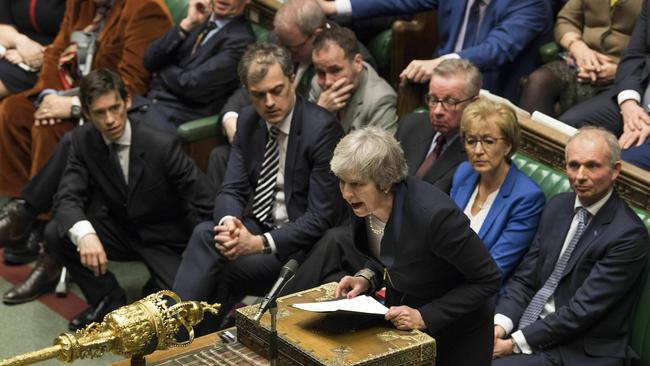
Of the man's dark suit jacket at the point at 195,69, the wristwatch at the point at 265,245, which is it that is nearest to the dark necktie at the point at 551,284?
the wristwatch at the point at 265,245

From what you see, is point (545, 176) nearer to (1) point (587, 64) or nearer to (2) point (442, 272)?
(1) point (587, 64)

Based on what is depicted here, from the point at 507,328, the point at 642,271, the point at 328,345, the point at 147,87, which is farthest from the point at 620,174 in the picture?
the point at 147,87

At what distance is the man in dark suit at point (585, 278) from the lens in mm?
3502

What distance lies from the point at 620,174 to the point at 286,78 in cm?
123

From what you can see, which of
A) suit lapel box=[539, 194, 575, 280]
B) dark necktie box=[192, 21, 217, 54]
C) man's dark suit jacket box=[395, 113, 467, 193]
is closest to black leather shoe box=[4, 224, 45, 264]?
dark necktie box=[192, 21, 217, 54]

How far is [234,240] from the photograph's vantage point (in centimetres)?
400

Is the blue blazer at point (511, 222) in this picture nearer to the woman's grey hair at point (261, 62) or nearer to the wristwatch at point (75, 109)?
the woman's grey hair at point (261, 62)

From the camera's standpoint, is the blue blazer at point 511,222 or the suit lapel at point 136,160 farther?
the suit lapel at point 136,160

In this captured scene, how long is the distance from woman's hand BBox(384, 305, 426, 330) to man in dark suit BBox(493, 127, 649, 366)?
25.3 inches

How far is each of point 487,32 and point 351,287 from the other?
5.85 ft

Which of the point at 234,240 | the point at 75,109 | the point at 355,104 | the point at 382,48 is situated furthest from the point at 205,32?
the point at 234,240

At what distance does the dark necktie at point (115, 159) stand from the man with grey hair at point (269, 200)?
19.7 inches

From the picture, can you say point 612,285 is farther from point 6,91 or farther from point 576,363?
point 6,91

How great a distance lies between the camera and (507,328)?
3.67 metres
